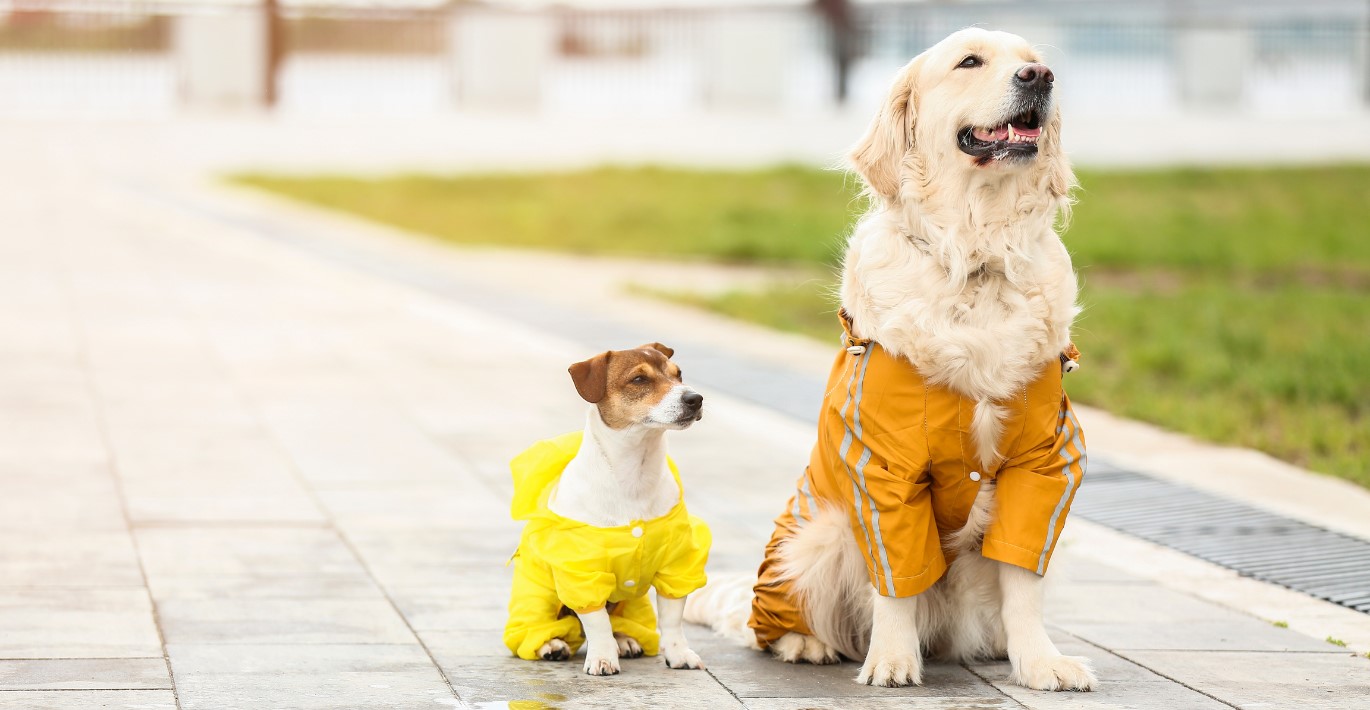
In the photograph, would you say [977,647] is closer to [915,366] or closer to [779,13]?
[915,366]

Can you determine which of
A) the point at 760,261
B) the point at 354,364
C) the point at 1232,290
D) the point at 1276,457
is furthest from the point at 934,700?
the point at 760,261

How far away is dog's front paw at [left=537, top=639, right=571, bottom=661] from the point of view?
170 inches

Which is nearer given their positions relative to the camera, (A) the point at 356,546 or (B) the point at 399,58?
(A) the point at 356,546

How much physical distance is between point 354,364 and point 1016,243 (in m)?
6.02

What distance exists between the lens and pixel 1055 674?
410 cm

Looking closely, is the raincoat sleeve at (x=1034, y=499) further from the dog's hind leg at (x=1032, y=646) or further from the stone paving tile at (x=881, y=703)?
the stone paving tile at (x=881, y=703)

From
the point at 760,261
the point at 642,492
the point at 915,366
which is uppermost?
the point at 915,366

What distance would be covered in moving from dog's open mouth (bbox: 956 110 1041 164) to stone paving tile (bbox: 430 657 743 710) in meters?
1.44

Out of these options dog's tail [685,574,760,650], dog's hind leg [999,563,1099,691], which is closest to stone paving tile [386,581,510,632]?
dog's tail [685,574,760,650]

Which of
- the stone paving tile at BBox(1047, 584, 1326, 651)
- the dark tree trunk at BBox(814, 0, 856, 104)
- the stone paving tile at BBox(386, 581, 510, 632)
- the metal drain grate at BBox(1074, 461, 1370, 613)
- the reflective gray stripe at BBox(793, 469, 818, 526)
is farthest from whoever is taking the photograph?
the dark tree trunk at BBox(814, 0, 856, 104)

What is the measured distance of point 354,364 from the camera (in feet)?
31.1

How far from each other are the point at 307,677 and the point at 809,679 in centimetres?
124

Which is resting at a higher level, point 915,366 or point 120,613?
point 915,366

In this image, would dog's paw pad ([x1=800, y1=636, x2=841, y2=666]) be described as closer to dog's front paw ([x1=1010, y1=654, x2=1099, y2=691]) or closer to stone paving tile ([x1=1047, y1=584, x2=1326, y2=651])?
dog's front paw ([x1=1010, y1=654, x2=1099, y2=691])
